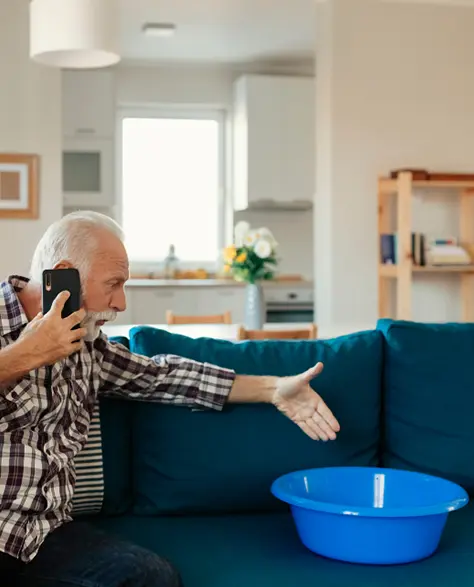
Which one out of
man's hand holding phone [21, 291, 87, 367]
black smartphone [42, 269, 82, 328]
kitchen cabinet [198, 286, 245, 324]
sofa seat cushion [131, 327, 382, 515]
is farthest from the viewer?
kitchen cabinet [198, 286, 245, 324]

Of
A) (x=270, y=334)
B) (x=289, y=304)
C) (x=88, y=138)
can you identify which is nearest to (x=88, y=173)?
(x=88, y=138)

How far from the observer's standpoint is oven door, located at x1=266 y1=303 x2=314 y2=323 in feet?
23.9

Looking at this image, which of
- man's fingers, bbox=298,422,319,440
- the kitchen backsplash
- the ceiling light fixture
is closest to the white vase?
man's fingers, bbox=298,422,319,440

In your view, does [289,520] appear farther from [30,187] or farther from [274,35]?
[274,35]

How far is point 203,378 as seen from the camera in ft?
7.05

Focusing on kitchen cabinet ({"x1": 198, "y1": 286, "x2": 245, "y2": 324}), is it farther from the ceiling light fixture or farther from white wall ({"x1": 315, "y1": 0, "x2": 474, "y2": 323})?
the ceiling light fixture

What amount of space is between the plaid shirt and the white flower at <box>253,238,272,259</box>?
2.06m

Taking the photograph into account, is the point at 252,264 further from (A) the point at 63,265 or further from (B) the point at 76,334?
(B) the point at 76,334

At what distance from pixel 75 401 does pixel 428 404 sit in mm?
910

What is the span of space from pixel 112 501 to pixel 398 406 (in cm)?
74

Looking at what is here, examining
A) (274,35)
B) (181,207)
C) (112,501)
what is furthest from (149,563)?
(181,207)

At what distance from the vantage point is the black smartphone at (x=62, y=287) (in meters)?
1.79

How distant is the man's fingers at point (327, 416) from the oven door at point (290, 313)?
5.17m

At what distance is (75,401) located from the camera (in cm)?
195
